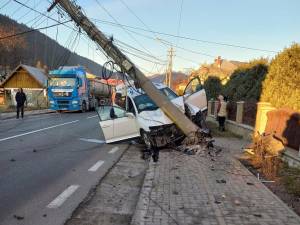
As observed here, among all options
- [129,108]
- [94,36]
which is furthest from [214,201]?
[94,36]

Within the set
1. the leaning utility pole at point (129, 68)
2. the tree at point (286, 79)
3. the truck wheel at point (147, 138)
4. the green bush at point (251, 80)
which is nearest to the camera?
the truck wheel at point (147, 138)

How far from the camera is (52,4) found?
15.1 metres

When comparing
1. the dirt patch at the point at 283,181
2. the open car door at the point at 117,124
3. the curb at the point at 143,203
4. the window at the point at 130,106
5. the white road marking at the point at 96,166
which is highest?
the window at the point at 130,106

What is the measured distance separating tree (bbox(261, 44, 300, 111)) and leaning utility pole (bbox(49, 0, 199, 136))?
2.69 m

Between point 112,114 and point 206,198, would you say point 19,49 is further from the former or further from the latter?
point 206,198

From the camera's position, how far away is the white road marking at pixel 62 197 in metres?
6.12

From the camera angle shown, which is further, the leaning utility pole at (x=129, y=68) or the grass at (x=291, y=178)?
the leaning utility pole at (x=129, y=68)

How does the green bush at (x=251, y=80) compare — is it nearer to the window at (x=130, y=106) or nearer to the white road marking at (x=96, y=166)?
the window at (x=130, y=106)

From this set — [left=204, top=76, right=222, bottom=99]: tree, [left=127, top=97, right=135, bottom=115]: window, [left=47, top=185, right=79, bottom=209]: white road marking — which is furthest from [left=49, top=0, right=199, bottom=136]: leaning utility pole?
[left=204, top=76, right=222, bottom=99]: tree

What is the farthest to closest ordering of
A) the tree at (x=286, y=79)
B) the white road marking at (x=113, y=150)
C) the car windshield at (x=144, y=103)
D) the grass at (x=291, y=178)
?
1. the car windshield at (x=144, y=103)
2. the white road marking at (x=113, y=150)
3. the tree at (x=286, y=79)
4. the grass at (x=291, y=178)

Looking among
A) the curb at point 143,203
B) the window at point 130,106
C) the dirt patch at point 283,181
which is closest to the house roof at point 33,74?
the window at point 130,106

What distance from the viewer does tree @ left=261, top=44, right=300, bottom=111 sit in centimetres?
1170

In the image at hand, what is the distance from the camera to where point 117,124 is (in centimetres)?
1263

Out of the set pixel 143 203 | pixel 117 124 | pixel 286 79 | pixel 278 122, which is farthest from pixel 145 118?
pixel 143 203
